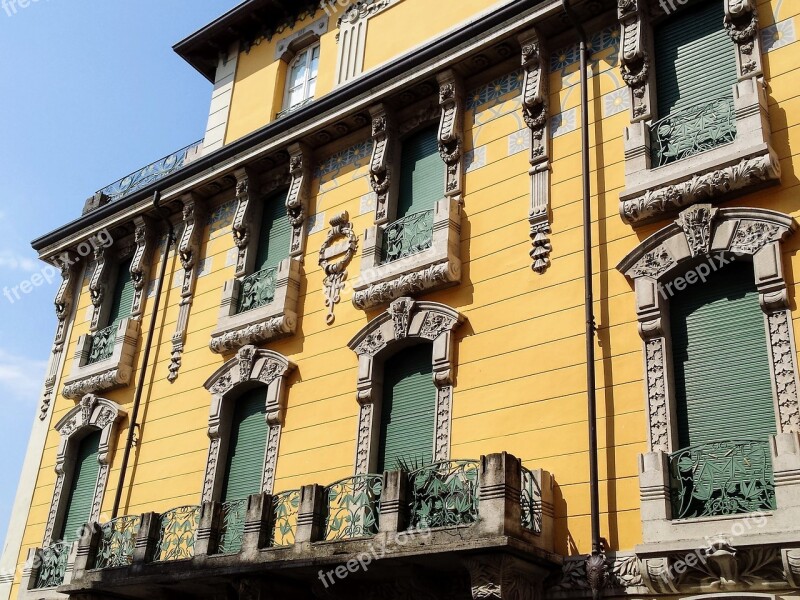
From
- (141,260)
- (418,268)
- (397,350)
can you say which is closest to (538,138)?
(418,268)

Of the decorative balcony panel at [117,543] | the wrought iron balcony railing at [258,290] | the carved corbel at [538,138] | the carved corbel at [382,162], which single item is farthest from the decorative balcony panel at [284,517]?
the carved corbel at [538,138]

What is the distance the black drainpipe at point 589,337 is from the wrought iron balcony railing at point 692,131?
0.96 m

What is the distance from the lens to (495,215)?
1308 cm

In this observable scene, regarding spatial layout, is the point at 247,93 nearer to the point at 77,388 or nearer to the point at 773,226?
the point at 77,388

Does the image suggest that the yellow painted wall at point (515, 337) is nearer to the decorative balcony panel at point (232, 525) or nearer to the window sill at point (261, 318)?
the window sill at point (261, 318)

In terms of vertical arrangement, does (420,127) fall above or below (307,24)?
below

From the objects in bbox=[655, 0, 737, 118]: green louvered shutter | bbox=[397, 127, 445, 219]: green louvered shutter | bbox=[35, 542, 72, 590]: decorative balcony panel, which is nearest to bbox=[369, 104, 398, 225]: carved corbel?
bbox=[397, 127, 445, 219]: green louvered shutter

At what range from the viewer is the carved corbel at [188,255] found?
55.3 feet

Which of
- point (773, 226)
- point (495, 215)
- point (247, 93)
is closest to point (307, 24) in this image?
point (247, 93)

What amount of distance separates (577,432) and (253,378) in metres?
6.06

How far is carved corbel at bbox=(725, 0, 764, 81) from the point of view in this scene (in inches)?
446

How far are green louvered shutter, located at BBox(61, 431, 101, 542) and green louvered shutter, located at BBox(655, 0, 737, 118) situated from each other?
12.1 m

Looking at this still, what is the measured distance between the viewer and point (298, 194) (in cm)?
1596

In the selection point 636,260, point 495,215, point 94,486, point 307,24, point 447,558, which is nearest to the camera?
point 447,558
